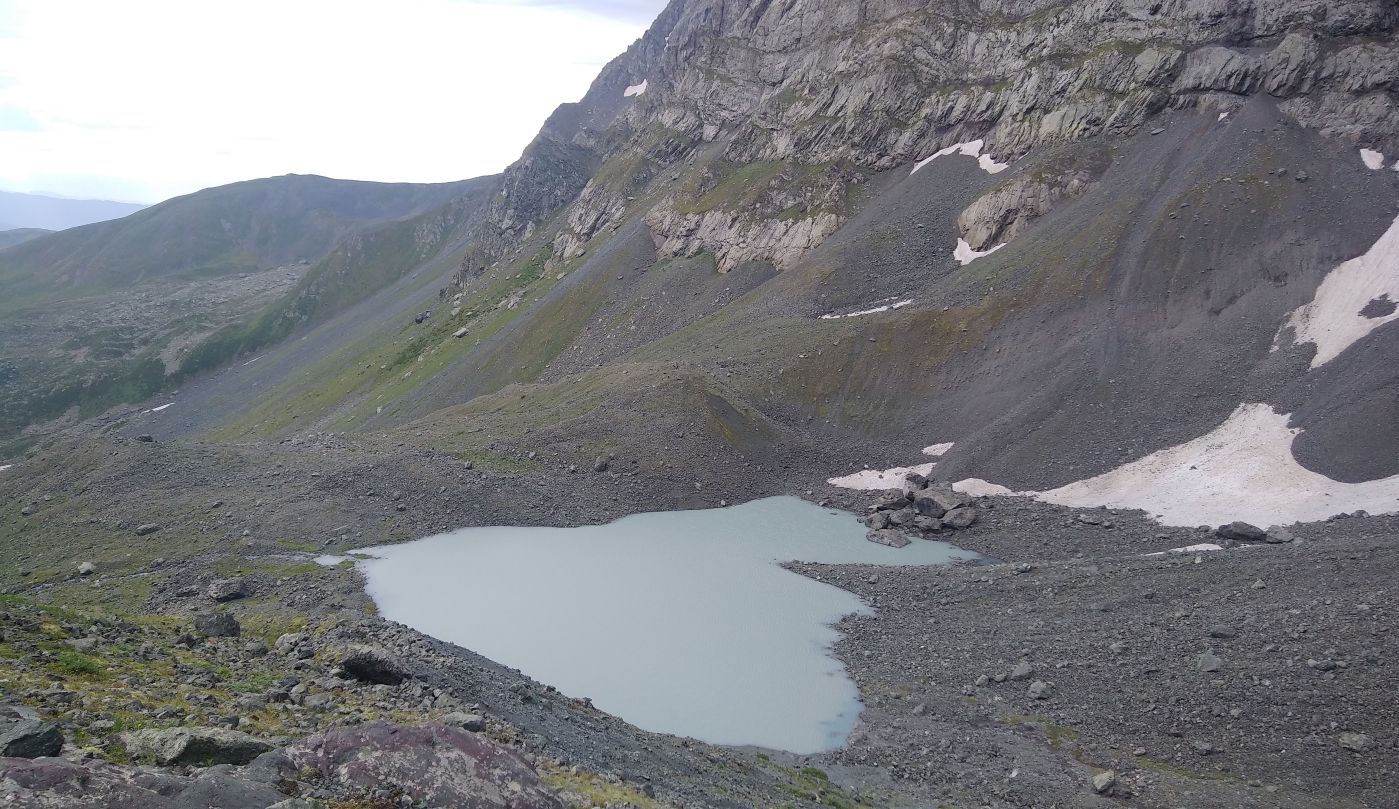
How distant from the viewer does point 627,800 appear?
16.4 metres

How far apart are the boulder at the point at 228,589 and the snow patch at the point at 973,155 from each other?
83.8 m

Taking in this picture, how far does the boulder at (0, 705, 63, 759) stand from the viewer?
38.6 ft

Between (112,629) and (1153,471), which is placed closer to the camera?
(112,629)

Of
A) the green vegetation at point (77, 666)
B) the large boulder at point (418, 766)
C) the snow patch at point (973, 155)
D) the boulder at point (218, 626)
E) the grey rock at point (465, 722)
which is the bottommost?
the boulder at point (218, 626)

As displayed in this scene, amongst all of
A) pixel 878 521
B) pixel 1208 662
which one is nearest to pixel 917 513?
pixel 878 521

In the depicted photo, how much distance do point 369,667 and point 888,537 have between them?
123 feet

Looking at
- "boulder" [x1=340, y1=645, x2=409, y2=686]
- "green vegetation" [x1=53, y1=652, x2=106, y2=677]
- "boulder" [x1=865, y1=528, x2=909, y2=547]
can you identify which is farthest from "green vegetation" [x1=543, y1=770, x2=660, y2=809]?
"boulder" [x1=865, y1=528, x2=909, y2=547]

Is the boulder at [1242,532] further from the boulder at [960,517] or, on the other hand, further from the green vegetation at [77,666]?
the green vegetation at [77,666]

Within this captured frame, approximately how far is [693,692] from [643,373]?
1609 inches

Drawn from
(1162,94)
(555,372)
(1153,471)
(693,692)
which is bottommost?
(693,692)

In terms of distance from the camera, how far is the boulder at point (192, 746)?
513 inches

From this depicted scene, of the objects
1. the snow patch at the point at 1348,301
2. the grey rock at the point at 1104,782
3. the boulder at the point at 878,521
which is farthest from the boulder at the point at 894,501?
the grey rock at the point at 1104,782

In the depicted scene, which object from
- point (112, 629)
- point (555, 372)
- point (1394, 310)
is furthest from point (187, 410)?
point (1394, 310)

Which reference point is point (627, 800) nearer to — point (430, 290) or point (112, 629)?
point (112, 629)
